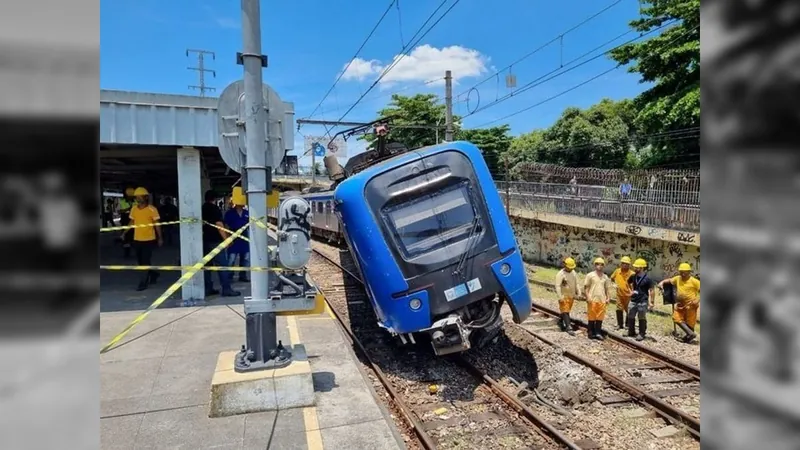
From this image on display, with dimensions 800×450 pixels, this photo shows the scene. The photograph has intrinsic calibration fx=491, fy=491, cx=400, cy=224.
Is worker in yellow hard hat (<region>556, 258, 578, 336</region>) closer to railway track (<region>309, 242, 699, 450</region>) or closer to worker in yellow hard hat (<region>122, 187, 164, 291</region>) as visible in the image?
railway track (<region>309, 242, 699, 450</region>)

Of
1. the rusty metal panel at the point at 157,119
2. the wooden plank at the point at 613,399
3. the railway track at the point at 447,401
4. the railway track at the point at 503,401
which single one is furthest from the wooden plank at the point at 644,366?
the rusty metal panel at the point at 157,119

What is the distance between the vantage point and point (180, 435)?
4.21 metres

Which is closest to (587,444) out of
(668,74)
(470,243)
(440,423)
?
(440,423)

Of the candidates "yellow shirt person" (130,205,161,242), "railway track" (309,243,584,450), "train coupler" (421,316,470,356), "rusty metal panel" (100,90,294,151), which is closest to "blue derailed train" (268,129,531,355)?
"train coupler" (421,316,470,356)

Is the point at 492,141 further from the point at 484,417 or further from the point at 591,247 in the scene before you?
the point at 484,417

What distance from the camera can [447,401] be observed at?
593 centimetres

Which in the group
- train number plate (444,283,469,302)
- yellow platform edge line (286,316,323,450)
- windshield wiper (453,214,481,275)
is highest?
windshield wiper (453,214,481,275)

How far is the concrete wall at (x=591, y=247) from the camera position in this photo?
13.7m

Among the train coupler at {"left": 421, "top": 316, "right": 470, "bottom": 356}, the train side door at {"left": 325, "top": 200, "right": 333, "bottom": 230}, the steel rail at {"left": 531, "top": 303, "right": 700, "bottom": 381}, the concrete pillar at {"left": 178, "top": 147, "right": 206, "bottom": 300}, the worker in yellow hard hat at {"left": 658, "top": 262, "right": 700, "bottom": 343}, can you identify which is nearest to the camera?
the train coupler at {"left": 421, "top": 316, "right": 470, "bottom": 356}

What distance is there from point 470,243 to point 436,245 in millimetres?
442

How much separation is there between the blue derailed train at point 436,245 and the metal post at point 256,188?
69.5 inches

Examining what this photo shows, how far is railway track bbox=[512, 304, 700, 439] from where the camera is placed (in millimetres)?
5707

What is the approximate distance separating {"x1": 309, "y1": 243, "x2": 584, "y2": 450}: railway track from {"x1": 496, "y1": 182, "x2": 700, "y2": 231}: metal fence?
931 cm

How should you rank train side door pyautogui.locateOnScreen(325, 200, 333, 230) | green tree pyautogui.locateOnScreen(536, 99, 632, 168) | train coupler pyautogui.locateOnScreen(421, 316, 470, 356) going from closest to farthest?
train coupler pyautogui.locateOnScreen(421, 316, 470, 356) → train side door pyautogui.locateOnScreen(325, 200, 333, 230) → green tree pyautogui.locateOnScreen(536, 99, 632, 168)
